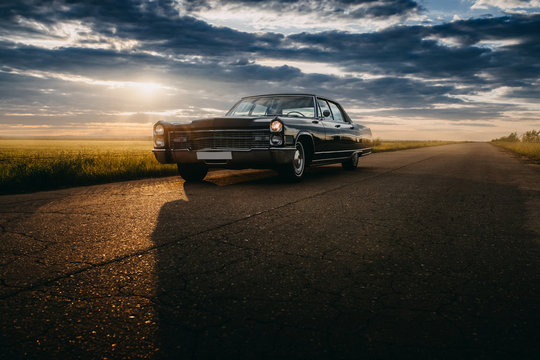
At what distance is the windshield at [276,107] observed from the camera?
7471mm

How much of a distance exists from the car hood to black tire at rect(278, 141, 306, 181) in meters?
0.83

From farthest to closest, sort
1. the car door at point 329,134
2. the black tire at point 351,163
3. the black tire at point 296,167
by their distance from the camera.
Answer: the black tire at point 351,163 < the car door at point 329,134 < the black tire at point 296,167

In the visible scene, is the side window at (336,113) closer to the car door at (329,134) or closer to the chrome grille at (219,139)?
the car door at (329,134)

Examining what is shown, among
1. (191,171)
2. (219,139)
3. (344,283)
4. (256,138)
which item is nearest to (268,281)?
(344,283)

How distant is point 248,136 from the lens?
21.2 feet

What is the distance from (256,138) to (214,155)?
0.74m

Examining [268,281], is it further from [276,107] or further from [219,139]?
[276,107]

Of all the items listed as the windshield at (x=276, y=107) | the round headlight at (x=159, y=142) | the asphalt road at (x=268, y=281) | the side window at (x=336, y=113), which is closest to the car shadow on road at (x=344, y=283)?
the asphalt road at (x=268, y=281)

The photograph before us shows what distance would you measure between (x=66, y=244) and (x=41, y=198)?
267cm

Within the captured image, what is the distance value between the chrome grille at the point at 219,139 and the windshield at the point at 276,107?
1067 millimetres

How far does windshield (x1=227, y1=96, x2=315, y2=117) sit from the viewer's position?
747 centimetres

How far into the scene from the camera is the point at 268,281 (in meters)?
2.37

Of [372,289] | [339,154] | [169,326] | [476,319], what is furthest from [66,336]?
[339,154]

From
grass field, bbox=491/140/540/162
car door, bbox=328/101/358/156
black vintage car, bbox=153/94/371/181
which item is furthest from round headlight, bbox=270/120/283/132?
grass field, bbox=491/140/540/162
